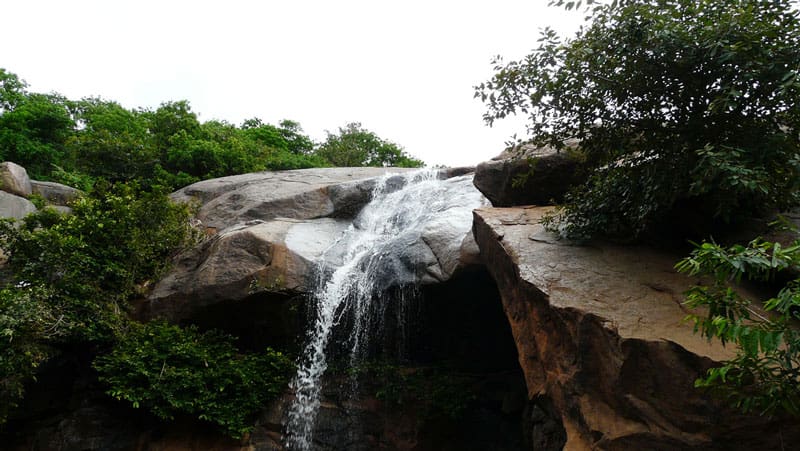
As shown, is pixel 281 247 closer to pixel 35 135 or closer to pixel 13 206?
pixel 13 206

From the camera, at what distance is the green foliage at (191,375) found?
855 cm

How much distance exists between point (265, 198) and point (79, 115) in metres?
18.3

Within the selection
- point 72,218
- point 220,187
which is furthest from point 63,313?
point 220,187

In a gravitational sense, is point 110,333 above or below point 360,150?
below

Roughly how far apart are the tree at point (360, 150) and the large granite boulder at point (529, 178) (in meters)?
20.3

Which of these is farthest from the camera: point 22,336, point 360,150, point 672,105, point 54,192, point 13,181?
point 360,150

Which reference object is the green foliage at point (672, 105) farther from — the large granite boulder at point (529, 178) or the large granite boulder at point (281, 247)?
the large granite boulder at point (281, 247)

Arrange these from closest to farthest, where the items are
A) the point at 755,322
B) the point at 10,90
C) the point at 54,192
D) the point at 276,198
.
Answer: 1. the point at 755,322
2. the point at 276,198
3. the point at 54,192
4. the point at 10,90

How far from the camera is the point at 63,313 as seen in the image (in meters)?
8.89

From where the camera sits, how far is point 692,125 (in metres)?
5.50

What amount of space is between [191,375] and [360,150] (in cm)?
2254

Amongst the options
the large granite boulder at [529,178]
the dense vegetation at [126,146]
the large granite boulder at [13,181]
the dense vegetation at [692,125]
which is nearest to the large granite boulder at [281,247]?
the large granite boulder at [529,178]

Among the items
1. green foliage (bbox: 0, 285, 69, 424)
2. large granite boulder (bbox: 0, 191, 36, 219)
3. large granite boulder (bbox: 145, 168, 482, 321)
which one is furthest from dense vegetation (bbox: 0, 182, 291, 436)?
large granite boulder (bbox: 0, 191, 36, 219)

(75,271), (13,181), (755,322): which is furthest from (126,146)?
(755,322)
